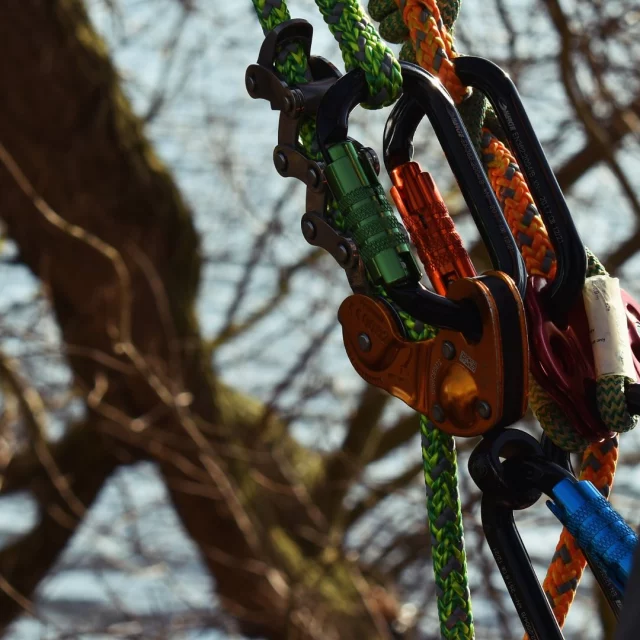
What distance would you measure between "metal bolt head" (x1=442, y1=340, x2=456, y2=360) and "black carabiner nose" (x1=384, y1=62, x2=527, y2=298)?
1.7 inches

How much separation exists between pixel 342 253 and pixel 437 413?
94mm

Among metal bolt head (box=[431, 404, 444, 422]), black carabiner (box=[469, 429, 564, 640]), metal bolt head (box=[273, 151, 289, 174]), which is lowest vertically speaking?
Result: black carabiner (box=[469, 429, 564, 640])

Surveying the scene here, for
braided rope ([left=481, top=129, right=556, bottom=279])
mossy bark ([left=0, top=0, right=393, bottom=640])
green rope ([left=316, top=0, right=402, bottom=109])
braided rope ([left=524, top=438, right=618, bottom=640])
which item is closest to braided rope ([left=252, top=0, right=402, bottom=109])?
green rope ([left=316, top=0, right=402, bottom=109])

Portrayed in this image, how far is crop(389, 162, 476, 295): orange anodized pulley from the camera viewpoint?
0.55 m

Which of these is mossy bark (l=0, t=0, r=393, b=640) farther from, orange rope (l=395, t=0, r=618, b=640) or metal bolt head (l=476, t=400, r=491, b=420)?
metal bolt head (l=476, t=400, r=491, b=420)

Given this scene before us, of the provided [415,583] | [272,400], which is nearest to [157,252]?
[272,400]

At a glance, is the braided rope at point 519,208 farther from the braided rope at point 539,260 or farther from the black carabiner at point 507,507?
the black carabiner at point 507,507

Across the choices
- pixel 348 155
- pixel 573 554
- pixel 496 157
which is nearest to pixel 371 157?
pixel 348 155

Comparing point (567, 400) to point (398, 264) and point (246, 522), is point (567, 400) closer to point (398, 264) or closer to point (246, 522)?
point (398, 264)

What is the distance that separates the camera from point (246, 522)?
7.54 feet

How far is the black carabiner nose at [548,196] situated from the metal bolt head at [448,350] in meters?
0.07

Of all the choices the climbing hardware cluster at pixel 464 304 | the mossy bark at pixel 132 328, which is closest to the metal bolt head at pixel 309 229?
the climbing hardware cluster at pixel 464 304

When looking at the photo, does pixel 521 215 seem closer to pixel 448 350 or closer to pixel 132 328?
pixel 448 350

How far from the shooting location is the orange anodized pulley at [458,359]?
47cm
